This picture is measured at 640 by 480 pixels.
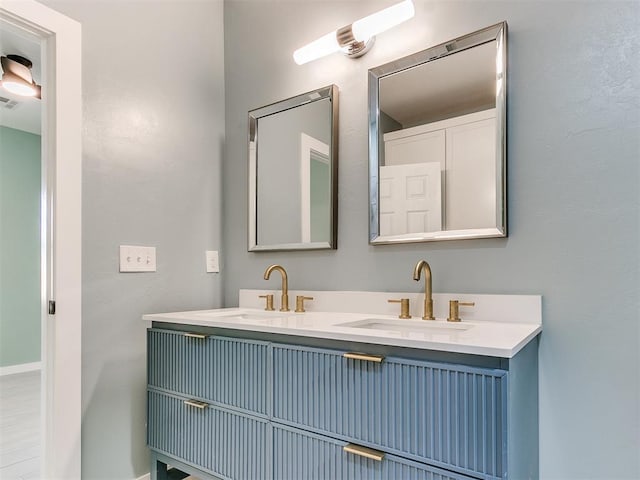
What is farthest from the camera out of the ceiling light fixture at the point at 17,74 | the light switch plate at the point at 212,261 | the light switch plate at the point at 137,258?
the ceiling light fixture at the point at 17,74

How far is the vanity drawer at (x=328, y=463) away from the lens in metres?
1.04

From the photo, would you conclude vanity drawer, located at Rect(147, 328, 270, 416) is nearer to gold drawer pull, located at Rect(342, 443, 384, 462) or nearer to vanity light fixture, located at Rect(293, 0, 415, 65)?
gold drawer pull, located at Rect(342, 443, 384, 462)

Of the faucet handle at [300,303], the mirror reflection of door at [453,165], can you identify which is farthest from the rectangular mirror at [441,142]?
the faucet handle at [300,303]

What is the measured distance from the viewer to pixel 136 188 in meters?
1.81

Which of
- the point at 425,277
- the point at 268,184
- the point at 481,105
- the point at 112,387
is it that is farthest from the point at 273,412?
the point at 481,105

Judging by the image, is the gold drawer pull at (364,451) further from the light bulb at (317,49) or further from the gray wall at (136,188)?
the light bulb at (317,49)

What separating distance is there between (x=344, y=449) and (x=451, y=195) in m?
0.95

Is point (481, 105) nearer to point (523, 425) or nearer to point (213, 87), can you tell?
point (523, 425)

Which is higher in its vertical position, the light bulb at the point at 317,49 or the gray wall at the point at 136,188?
the light bulb at the point at 317,49

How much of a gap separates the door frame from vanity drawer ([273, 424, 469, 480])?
2.75 ft

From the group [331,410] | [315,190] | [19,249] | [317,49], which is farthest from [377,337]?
[19,249]

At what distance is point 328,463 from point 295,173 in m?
1.25

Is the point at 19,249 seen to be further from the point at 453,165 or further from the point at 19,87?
the point at 453,165

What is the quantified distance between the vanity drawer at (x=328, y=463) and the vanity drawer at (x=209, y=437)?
0.22 ft
